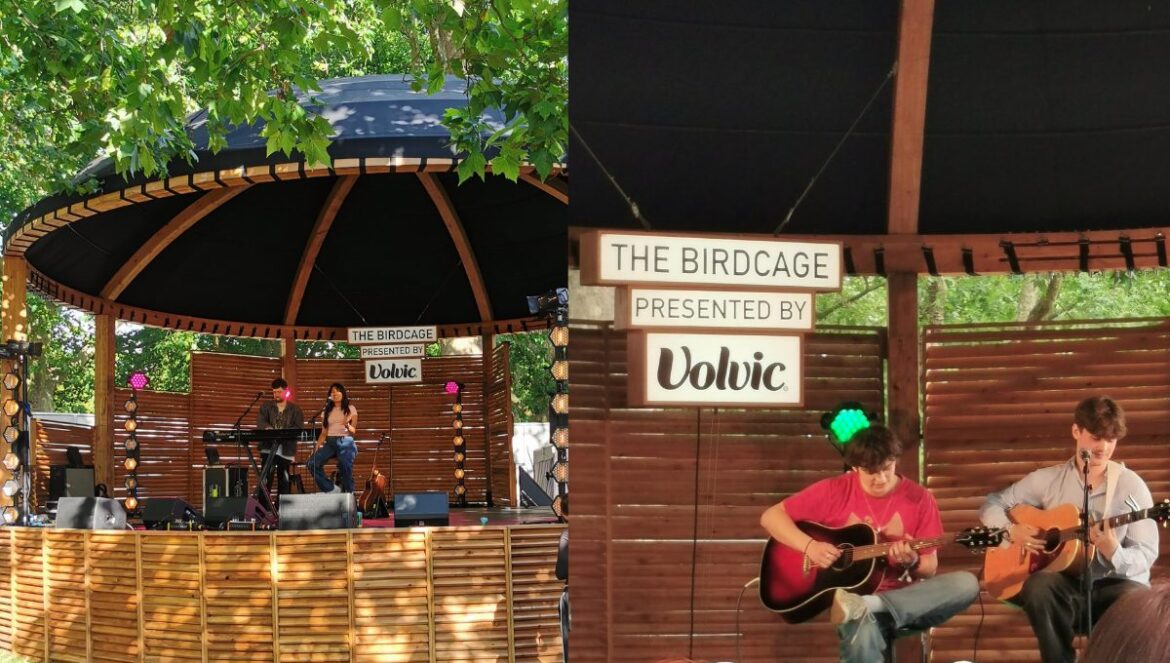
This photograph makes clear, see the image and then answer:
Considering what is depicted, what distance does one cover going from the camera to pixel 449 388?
1608 cm

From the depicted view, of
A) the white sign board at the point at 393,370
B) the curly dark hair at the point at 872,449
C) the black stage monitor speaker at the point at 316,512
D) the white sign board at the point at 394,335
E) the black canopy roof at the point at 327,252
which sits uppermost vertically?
the black canopy roof at the point at 327,252

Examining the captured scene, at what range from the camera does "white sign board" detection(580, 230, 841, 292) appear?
3412 millimetres

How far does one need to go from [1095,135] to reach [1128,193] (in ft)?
0.59

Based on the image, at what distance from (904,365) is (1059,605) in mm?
703

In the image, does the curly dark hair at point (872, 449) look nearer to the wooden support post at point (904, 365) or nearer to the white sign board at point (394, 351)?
the wooden support post at point (904, 365)

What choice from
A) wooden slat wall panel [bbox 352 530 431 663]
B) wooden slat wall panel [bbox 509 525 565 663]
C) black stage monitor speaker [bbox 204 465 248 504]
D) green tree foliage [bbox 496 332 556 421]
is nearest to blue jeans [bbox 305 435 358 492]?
black stage monitor speaker [bbox 204 465 248 504]

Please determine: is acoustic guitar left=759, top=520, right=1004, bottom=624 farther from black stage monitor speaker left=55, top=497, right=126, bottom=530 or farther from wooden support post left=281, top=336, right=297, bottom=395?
wooden support post left=281, top=336, right=297, bottom=395

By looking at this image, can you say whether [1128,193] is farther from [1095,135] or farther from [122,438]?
[122,438]

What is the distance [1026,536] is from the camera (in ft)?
11.3

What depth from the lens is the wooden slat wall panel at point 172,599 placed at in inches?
365

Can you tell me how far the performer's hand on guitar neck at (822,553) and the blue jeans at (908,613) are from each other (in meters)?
0.16

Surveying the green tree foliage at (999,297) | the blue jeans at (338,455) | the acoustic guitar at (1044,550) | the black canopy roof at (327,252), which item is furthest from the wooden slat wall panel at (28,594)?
the acoustic guitar at (1044,550)

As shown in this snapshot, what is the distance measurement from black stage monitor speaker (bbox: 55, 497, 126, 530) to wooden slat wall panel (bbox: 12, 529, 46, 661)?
0.79ft

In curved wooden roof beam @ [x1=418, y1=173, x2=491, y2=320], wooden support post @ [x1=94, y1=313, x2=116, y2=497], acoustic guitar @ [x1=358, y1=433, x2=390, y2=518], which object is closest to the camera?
acoustic guitar @ [x1=358, y1=433, x2=390, y2=518]
